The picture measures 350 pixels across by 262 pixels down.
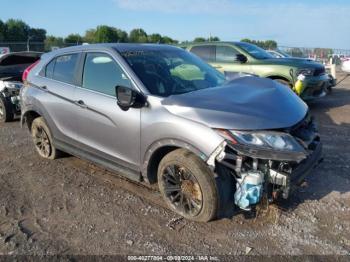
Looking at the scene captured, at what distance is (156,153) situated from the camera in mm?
3871

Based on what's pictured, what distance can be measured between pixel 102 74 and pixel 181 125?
1464 mm

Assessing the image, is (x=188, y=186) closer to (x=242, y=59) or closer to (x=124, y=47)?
(x=124, y=47)

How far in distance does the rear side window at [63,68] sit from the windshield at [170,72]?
934 millimetres

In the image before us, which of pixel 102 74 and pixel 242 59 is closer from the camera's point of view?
pixel 102 74

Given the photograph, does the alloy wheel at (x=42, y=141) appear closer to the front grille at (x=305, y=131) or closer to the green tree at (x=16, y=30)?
the front grille at (x=305, y=131)

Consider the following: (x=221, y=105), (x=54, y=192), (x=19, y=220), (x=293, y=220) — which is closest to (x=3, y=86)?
(x=54, y=192)

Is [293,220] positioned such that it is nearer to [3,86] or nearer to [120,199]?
[120,199]

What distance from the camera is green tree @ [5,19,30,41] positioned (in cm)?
5422

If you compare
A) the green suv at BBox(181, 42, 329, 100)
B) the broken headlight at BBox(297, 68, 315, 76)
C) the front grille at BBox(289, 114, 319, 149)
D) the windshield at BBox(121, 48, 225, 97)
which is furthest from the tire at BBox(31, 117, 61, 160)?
the broken headlight at BBox(297, 68, 315, 76)

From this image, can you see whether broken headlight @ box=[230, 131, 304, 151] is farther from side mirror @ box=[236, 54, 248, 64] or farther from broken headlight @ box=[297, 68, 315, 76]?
side mirror @ box=[236, 54, 248, 64]

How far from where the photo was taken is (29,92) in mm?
5555

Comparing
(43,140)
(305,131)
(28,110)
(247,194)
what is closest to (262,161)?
(247,194)

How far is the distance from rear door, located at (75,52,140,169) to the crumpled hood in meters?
0.61

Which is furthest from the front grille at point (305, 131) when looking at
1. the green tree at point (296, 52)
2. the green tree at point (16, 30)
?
the green tree at point (16, 30)
